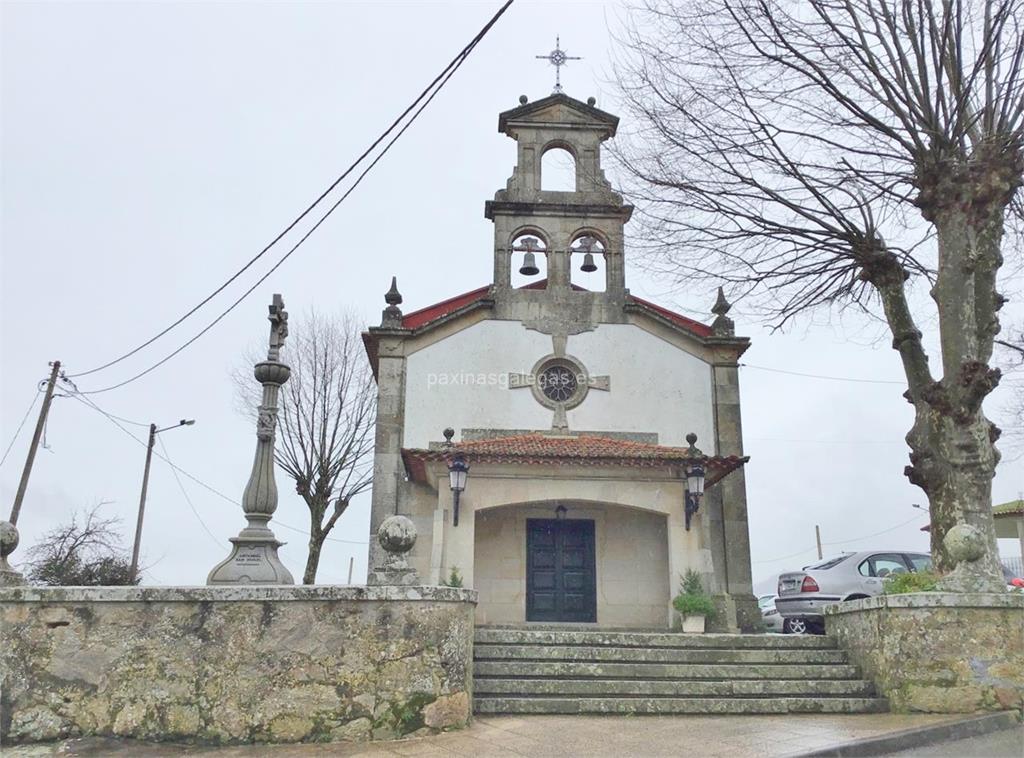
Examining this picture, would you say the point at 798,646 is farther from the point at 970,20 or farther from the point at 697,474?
the point at 970,20

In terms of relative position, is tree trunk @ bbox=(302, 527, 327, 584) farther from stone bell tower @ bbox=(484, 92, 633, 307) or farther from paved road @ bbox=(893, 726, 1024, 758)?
paved road @ bbox=(893, 726, 1024, 758)

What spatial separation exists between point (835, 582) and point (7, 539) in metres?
11.6

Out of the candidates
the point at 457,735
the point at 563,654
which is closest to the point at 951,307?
the point at 563,654

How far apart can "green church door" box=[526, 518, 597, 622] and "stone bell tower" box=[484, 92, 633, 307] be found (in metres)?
4.36

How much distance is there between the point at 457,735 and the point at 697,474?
286 inches

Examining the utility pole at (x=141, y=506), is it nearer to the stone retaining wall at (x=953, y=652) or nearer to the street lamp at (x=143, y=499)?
the street lamp at (x=143, y=499)

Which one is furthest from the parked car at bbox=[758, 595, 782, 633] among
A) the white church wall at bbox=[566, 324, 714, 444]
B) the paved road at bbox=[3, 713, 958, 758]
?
the paved road at bbox=[3, 713, 958, 758]

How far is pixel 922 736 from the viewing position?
20.8ft

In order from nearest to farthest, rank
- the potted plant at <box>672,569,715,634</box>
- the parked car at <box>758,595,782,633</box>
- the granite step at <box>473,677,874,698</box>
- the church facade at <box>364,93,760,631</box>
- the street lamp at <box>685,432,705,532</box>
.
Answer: the granite step at <box>473,677,874,698</box> < the potted plant at <box>672,569,715,634</box> < the street lamp at <box>685,432,705,532</box> < the church facade at <box>364,93,760,631</box> < the parked car at <box>758,595,782,633</box>

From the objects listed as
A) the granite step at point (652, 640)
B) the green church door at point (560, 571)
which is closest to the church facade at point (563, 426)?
the green church door at point (560, 571)

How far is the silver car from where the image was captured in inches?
510

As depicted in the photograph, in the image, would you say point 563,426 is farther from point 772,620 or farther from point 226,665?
point 226,665

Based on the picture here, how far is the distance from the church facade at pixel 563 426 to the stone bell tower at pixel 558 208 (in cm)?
3

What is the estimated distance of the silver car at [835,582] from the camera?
12945 mm
